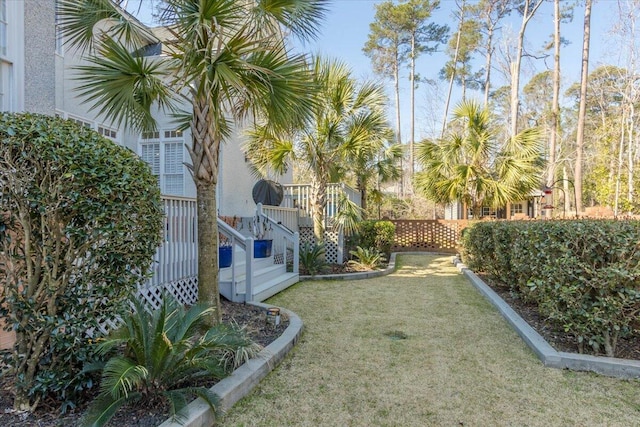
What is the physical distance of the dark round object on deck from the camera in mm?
10828

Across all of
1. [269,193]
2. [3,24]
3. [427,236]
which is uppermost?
[3,24]

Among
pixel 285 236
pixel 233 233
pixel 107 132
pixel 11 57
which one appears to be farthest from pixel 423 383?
pixel 107 132

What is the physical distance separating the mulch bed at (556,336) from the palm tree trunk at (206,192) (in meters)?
3.88

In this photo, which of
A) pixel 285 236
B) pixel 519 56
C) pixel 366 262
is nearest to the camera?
pixel 285 236

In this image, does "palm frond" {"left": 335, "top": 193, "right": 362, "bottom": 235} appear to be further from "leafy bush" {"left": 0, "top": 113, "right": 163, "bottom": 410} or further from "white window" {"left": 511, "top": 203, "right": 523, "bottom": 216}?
"white window" {"left": 511, "top": 203, "right": 523, "bottom": 216}

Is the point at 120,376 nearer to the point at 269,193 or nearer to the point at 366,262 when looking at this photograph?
the point at 366,262

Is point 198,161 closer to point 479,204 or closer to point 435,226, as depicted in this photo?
point 479,204

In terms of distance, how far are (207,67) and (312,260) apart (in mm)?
6158

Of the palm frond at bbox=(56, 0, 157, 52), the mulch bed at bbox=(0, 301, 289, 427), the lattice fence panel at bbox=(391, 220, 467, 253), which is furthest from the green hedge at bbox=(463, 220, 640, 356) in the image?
the lattice fence panel at bbox=(391, 220, 467, 253)

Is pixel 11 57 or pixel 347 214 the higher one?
pixel 11 57

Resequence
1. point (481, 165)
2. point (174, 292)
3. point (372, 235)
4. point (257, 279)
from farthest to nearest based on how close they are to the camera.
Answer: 1. point (481, 165)
2. point (372, 235)
3. point (257, 279)
4. point (174, 292)

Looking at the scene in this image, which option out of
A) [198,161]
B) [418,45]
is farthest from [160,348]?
[418,45]

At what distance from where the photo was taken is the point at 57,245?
260 cm

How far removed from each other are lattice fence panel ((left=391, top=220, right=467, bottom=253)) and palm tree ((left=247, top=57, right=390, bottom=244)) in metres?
7.85
